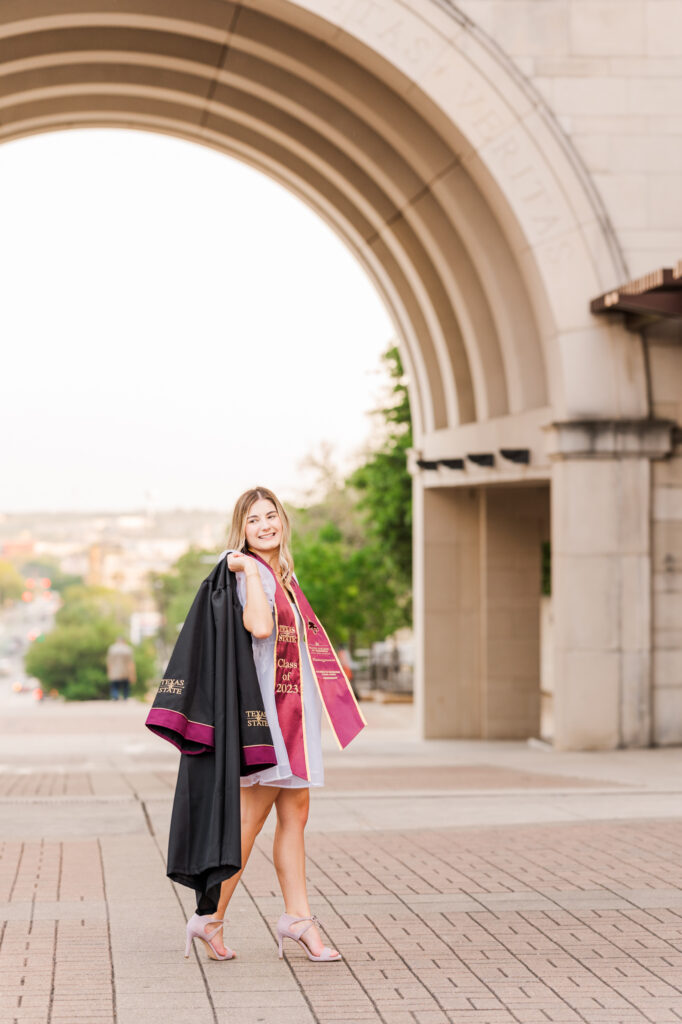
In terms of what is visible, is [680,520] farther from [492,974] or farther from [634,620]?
[492,974]

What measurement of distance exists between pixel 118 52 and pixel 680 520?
9938 millimetres

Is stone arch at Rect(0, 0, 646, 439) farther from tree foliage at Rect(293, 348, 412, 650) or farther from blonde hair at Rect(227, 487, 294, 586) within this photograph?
blonde hair at Rect(227, 487, 294, 586)

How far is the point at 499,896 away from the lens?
6574 millimetres

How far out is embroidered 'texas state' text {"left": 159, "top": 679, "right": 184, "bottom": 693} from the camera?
202 inches

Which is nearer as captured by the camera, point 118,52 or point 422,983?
point 422,983

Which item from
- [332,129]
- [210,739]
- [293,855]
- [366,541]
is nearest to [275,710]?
[210,739]

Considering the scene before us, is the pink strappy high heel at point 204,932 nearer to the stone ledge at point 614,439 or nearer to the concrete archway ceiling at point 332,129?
the stone ledge at point 614,439

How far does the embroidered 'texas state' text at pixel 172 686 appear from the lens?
16.8ft

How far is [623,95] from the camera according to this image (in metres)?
15.6

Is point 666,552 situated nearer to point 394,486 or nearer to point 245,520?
point 245,520

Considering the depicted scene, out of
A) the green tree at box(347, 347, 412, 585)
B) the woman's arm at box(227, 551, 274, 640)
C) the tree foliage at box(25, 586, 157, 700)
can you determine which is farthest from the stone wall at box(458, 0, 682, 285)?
the tree foliage at box(25, 586, 157, 700)

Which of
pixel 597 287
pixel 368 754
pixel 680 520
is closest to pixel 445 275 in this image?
pixel 597 287

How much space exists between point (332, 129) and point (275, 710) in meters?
14.5

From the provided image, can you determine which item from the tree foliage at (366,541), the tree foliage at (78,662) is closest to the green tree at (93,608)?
the tree foliage at (78,662)
